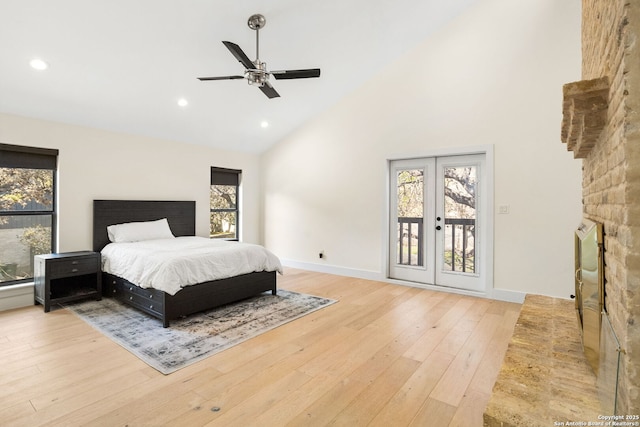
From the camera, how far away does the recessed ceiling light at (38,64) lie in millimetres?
3136

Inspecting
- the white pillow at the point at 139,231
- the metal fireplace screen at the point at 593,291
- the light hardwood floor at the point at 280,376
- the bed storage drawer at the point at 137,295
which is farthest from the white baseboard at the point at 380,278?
the bed storage drawer at the point at 137,295

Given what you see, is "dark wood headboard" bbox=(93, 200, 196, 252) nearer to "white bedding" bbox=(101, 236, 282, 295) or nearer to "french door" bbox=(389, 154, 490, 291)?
"white bedding" bbox=(101, 236, 282, 295)

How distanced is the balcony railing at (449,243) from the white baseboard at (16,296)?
16.1ft

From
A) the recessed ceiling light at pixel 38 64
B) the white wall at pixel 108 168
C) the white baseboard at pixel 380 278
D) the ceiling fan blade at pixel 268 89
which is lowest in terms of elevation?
the white baseboard at pixel 380 278

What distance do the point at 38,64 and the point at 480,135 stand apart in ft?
16.7

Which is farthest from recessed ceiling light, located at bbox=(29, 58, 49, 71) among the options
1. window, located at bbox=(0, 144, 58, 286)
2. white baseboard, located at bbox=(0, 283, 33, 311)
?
white baseboard, located at bbox=(0, 283, 33, 311)

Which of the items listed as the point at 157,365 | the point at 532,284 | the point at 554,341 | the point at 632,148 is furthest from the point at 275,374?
the point at 532,284

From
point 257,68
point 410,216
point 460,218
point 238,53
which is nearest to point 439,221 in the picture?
point 460,218

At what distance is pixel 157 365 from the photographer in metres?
2.38

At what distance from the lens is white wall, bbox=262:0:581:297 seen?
367cm

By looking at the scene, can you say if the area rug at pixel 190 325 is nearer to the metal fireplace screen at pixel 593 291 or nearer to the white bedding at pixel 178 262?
the white bedding at pixel 178 262

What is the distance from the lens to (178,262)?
3.25m

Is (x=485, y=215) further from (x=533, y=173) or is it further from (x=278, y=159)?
(x=278, y=159)

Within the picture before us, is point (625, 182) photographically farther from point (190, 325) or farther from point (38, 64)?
point (38, 64)
